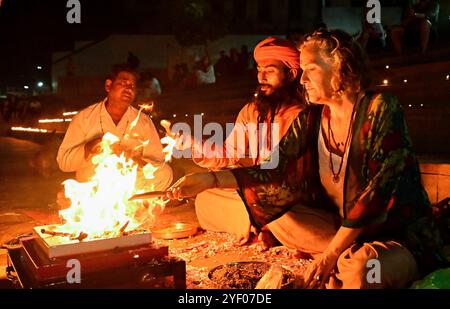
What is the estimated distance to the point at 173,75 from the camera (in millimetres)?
24016

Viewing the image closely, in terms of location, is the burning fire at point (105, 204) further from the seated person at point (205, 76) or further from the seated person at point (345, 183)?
the seated person at point (205, 76)

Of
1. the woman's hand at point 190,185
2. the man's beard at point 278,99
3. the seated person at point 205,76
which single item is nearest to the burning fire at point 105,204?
the woman's hand at point 190,185

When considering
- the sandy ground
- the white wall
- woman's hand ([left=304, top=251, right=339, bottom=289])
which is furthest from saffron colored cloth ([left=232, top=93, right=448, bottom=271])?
the white wall

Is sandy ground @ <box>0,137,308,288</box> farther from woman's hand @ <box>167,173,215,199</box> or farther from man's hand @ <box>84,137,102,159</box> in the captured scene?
man's hand @ <box>84,137,102,159</box>

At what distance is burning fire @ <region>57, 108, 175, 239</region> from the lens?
3672mm

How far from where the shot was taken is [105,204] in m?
3.81

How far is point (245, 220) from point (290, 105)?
126 cm

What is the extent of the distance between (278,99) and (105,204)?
7.27 ft

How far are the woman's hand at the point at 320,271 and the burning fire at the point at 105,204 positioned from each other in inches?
53.0

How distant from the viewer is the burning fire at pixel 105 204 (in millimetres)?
3672

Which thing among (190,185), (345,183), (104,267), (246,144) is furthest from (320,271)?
(246,144)

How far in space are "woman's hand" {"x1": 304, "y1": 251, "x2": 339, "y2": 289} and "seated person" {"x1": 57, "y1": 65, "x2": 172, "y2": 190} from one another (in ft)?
9.02

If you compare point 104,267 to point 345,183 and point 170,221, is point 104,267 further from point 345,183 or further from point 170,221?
point 170,221
